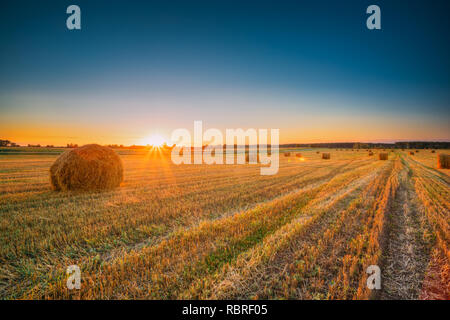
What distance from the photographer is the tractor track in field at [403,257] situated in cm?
286

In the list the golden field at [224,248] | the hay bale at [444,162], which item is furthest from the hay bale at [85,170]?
the hay bale at [444,162]

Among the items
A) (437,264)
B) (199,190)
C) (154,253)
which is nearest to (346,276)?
(437,264)

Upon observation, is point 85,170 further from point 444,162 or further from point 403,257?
point 444,162

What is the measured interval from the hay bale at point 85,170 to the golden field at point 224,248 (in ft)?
5.68

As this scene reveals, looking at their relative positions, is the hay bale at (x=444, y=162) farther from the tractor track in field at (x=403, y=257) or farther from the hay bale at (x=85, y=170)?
the hay bale at (x=85, y=170)

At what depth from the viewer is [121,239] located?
4473 mm

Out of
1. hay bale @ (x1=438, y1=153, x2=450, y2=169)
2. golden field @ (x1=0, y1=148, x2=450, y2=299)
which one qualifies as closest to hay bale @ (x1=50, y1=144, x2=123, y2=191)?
golden field @ (x1=0, y1=148, x2=450, y2=299)

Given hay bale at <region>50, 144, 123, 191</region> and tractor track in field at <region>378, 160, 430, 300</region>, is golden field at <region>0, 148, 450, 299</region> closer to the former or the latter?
tractor track in field at <region>378, 160, 430, 300</region>

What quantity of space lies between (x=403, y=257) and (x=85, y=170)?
38.3ft

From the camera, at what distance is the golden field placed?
286cm

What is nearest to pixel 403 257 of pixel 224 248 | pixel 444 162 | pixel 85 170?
pixel 224 248

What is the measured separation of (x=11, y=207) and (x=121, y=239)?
16.9ft
